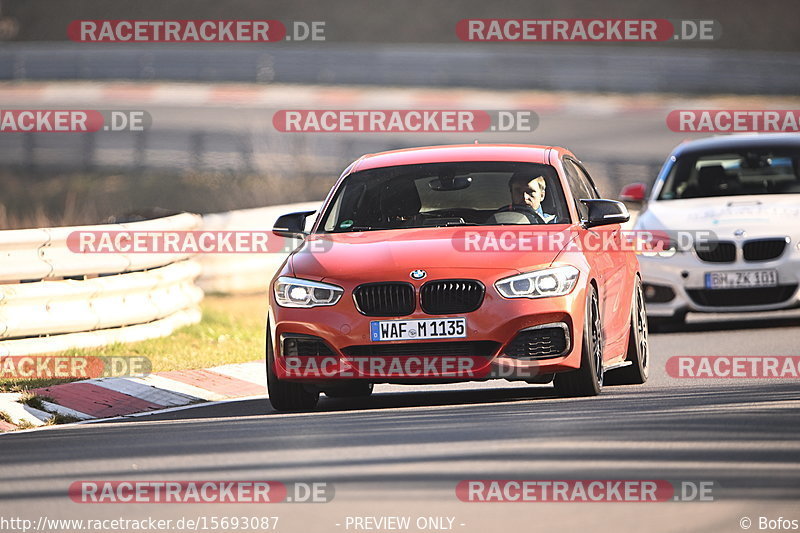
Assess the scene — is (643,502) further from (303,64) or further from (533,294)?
(303,64)

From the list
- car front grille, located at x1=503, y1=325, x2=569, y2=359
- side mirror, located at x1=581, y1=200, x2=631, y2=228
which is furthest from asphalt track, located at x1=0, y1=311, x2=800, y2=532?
side mirror, located at x1=581, y1=200, x2=631, y2=228

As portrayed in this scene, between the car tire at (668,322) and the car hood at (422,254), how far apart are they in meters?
5.22

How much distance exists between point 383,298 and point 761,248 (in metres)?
6.14

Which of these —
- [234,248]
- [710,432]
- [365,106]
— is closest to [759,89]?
[365,106]

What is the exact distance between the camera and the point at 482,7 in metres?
58.2

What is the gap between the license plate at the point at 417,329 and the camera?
33.0 ft

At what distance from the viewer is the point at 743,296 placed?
15.4m

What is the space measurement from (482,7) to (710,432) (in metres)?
50.3
